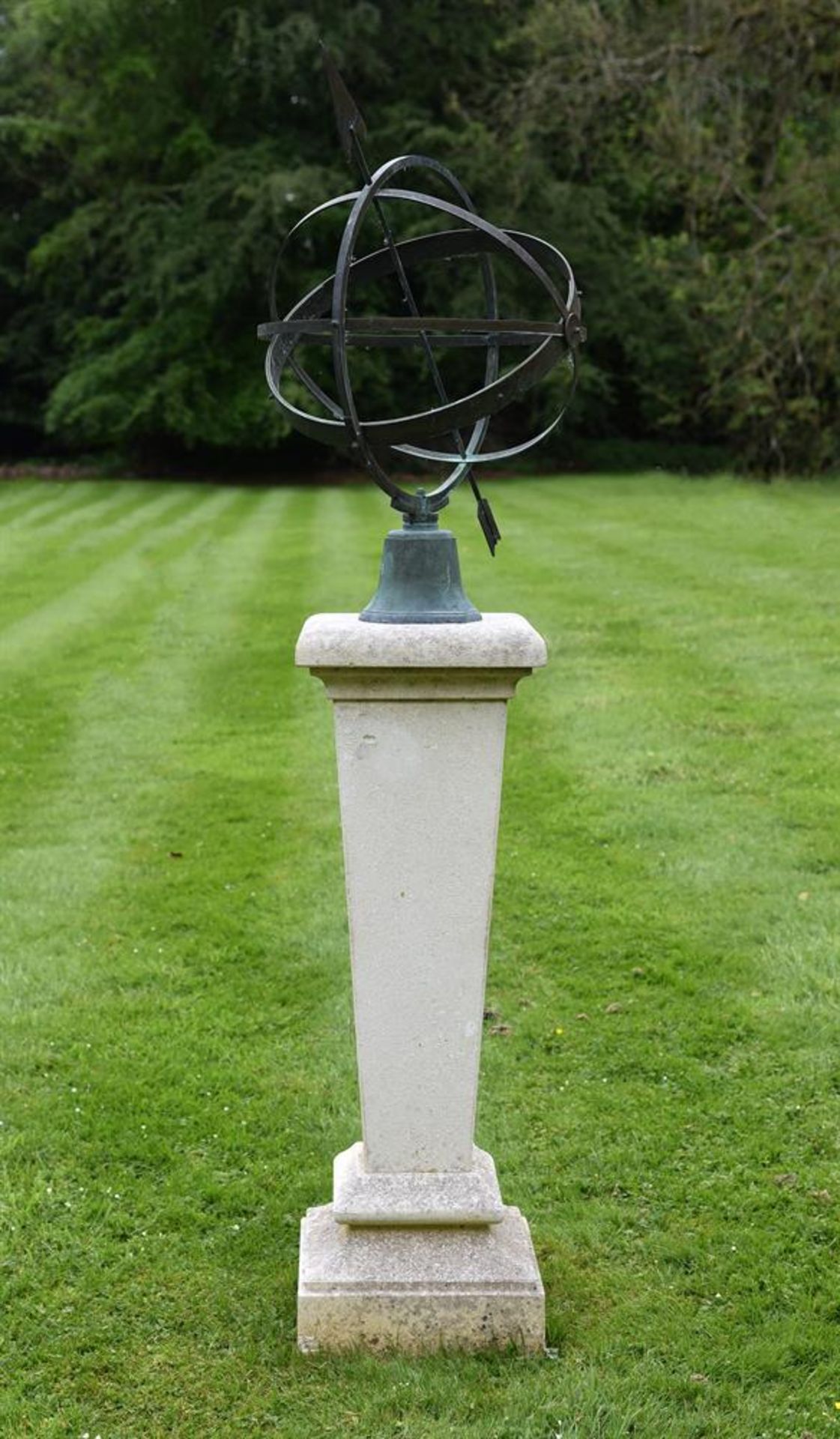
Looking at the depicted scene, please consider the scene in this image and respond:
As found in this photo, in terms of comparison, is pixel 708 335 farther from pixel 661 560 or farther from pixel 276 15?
pixel 661 560

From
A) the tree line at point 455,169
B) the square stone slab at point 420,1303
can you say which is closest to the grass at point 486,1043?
the square stone slab at point 420,1303

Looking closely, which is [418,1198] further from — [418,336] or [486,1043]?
[418,336]

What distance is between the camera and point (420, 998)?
358 centimetres

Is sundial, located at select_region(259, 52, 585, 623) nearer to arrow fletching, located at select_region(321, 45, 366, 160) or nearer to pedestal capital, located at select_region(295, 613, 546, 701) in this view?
arrow fletching, located at select_region(321, 45, 366, 160)

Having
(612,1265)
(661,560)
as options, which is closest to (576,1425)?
(612,1265)

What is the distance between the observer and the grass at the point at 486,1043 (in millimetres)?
3459

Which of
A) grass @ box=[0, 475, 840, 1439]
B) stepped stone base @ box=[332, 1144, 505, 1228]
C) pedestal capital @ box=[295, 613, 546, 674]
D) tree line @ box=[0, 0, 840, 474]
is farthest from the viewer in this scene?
tree line @ box=[0, 0, 840, 474]

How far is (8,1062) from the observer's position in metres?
4.88

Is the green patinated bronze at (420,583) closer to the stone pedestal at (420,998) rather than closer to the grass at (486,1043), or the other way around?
the stone pedestal at (420,998)

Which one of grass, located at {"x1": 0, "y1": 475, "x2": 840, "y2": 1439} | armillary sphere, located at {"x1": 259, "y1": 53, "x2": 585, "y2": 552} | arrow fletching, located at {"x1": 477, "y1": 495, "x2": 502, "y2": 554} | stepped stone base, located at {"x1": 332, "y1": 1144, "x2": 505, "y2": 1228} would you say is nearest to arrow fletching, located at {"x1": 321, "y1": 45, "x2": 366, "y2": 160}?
armillary sphere, located at {"x1": 259, "y1": 53, "x2": 585, "y2": 552}

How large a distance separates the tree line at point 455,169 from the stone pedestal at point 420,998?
20069mm

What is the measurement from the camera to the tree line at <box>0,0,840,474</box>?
22.3 metres

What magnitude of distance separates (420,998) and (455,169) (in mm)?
24946

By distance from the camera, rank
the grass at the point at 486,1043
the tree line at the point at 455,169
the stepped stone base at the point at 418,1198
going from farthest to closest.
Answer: the tree line at the point at 455,169 < the stepped stone base at the point at 418,1198 < the grass at the point at 486,1043
